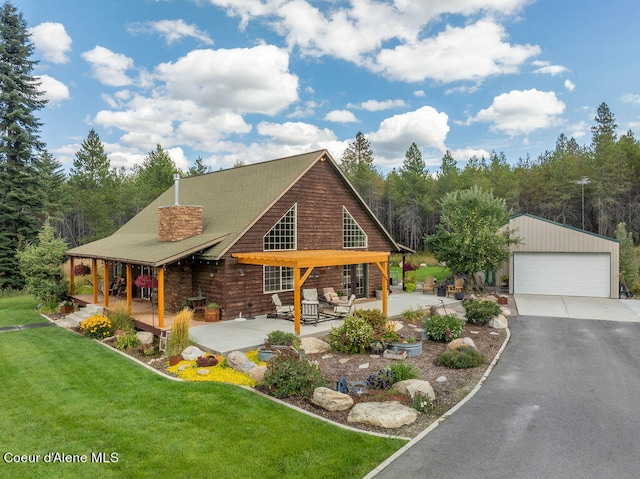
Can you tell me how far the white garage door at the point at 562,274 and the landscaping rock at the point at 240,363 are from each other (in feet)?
55.8

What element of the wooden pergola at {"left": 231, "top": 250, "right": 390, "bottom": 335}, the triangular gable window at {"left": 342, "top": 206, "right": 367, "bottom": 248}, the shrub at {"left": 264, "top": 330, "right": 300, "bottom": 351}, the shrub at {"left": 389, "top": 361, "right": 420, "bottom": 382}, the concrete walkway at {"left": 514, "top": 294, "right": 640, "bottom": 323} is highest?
the triangular gable window at {"left": 342, "top": 206, "right": 367, "bottom": 248}

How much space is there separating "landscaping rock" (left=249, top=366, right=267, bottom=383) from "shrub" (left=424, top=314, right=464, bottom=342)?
212 inches

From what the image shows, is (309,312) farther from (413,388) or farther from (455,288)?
(455,288)

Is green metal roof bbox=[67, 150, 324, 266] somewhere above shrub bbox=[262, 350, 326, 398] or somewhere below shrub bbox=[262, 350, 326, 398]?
above

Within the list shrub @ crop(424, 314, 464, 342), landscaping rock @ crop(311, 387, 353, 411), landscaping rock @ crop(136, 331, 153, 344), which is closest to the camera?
landscaping rock @ crop(311, 387, 353, 411)

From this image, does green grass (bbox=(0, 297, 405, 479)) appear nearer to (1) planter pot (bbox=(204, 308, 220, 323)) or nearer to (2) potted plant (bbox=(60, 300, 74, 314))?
(1) planter pot (bbox=(204, 308, 220, 323))

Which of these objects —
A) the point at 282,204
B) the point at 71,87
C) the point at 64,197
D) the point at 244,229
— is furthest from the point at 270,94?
the point at 64,197

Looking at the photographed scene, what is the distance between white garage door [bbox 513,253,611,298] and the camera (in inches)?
785

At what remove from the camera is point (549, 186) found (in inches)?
1625

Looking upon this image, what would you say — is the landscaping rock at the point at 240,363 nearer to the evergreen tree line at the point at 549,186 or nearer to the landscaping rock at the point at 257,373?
the landscaping rock at the point at 257,373

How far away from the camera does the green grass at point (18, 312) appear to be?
15.3 metres

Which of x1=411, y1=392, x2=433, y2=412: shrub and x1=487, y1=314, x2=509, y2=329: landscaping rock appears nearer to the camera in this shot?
x1=411, y1=392, x2=433, y2=412: shrub

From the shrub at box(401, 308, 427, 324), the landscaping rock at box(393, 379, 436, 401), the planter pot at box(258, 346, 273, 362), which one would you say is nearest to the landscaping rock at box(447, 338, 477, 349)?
the landscaping rock at box(393, 379, 436, 401)

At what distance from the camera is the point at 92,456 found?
216 inches
